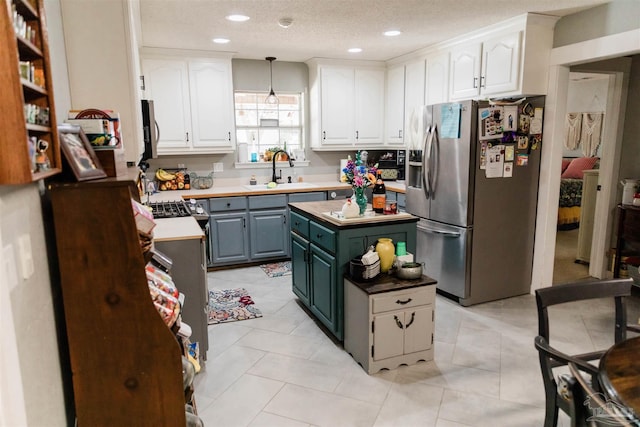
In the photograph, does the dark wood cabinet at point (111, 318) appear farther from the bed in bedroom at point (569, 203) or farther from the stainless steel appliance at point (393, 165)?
the bed in bedroom at point (569, 203)

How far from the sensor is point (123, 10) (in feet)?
7.13

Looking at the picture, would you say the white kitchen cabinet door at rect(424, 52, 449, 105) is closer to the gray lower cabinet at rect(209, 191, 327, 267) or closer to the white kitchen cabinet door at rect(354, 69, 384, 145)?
the white kitchen cabinet door at rect(354, 69, 384, 145)

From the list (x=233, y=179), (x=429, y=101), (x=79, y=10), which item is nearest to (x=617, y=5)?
(x=429, y=101)

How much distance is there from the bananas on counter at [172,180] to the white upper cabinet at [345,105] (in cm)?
165

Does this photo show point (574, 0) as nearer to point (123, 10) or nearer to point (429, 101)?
point (429, 101)

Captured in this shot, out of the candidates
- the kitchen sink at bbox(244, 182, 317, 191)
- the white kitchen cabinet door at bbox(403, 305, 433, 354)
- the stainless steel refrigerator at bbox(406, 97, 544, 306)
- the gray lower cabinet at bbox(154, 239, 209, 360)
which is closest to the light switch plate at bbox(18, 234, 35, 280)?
the gray lower cabinet at bbox(154, 239, 209, 360)

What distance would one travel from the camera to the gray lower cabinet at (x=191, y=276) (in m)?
2.54

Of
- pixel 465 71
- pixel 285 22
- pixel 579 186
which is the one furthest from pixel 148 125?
pixel 579 186

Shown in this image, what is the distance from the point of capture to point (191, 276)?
2.61 m

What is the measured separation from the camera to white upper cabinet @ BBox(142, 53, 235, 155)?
452 cm

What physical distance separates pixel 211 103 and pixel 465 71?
2.70m

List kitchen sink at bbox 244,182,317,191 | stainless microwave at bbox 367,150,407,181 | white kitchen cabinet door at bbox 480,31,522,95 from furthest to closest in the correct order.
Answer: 1. stainless microwave at bbox 367,150,407,181
2. kitchen sink at bbox 244,182,317,191
3. white kitchen cabinet door at bbox 480,31,522,95

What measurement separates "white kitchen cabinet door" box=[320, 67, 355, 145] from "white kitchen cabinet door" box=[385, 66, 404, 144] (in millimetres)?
466

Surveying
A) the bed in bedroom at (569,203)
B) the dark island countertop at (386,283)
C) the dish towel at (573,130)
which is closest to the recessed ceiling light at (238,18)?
the dark island countertop at (386,283)
